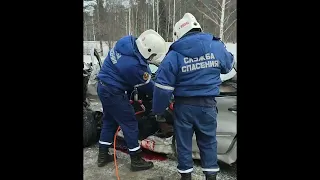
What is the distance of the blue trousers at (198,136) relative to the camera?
1.82 m

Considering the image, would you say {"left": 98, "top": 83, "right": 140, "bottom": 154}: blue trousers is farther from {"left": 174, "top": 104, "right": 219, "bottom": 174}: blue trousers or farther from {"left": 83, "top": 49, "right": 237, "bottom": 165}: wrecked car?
{"left": 174, "top": 104, "right": 219, "bottom": 174}: blue trousers

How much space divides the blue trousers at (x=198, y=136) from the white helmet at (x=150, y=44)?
39 cm

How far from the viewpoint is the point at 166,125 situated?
227 centimetres

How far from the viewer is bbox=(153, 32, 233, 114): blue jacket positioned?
68.4 inches

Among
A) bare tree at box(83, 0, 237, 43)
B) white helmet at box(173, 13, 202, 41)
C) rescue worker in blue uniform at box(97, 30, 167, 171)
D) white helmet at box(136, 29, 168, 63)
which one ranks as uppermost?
bare tree at box(83, 0, 237, 43)

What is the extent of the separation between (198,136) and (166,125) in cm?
43

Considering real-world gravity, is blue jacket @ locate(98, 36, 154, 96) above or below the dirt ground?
above

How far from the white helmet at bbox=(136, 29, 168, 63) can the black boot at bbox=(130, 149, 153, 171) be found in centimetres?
67

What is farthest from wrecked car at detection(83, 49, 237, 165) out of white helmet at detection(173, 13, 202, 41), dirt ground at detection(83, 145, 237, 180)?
white helmet at detection(173, 13, 202, 41)

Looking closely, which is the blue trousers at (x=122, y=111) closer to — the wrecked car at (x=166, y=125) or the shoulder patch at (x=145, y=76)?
the wrecked car at (x=166, y=125)

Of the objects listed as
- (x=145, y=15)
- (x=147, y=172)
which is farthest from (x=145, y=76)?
(x=145, y=15)

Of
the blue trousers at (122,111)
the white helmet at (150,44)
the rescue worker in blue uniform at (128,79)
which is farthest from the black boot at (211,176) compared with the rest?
the white helmet at (150,44)

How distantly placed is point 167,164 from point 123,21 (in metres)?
1.20
